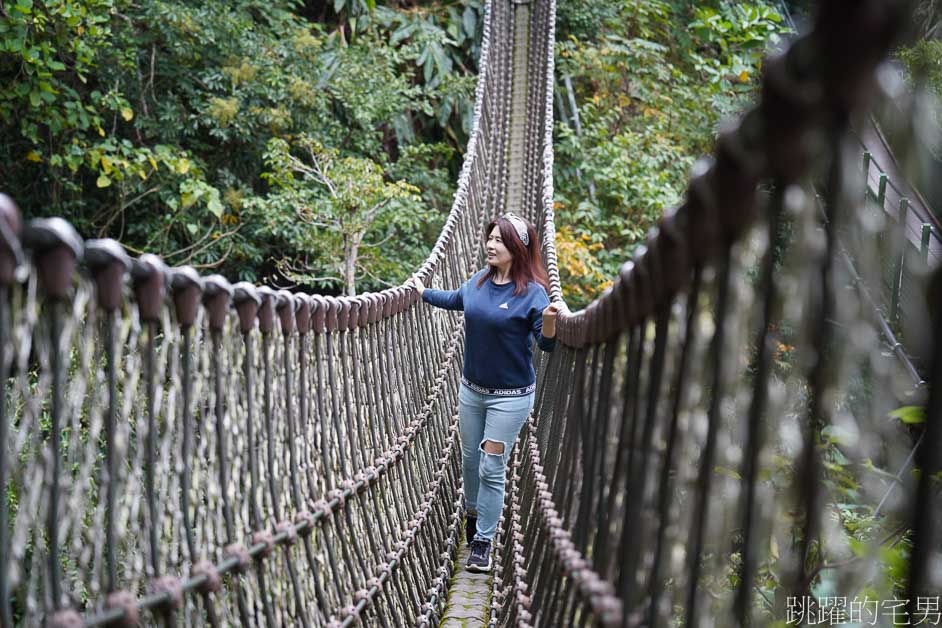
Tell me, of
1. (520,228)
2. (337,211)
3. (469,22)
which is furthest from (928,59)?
(469,22)

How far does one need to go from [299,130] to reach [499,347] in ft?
16.2

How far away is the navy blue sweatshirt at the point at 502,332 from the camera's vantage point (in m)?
2.52

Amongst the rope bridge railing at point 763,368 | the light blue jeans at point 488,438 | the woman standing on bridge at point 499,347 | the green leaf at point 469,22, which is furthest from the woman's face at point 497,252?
the green leaf at point 469,22

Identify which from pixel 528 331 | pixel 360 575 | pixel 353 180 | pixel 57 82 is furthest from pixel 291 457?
pixel 57 82

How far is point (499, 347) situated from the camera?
2533mm

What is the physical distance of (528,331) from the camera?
2.54m

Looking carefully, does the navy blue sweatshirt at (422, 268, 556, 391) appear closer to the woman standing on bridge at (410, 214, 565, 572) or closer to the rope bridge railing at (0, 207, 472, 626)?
the woman standing on bridge at (410, 214, 565, 572)

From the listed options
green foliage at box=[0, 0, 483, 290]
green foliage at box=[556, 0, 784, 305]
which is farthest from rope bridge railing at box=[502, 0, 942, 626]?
green foliage at box=[556, 0, 784, 305]

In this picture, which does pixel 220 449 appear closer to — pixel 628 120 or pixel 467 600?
pixel 467 600

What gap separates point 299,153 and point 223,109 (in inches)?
34.4

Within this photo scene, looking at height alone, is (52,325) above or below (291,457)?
above

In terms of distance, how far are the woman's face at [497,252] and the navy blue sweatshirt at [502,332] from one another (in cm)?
6

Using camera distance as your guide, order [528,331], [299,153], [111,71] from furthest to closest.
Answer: [299,153]
[111,71]
[528,331]

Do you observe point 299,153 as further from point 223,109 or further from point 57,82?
point 57,82
